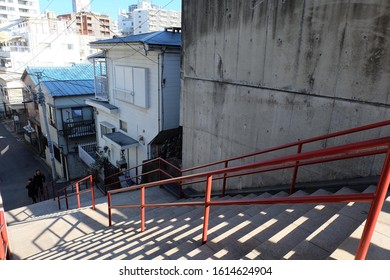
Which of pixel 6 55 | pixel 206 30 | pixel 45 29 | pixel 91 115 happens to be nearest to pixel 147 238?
pixel 206 30

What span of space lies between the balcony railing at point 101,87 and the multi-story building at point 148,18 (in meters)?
84.1

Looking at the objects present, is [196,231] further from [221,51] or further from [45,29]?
[45,29]

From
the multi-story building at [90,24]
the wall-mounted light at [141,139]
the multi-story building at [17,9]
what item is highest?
the multi-story building at [17,9]

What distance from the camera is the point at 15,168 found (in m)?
18.6

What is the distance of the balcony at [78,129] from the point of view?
1705cm

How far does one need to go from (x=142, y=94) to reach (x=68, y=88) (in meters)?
9.07

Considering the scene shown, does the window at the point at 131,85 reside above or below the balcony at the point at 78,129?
above

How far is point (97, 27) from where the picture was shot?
69.5 metres

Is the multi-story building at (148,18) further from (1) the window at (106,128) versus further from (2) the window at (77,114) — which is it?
(1) the window at (106,128)

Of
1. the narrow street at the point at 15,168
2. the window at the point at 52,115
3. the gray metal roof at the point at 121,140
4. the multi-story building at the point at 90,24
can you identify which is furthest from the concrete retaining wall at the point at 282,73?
the multi-story building at the point at 90,24

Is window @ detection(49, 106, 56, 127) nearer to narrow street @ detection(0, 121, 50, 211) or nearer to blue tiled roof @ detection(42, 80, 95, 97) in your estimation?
blue tiled roof @ detection(42, 80, 95, 97)

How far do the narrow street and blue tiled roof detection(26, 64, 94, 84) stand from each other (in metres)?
6.00

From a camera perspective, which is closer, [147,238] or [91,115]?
[147,238]

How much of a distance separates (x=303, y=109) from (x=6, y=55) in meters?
38.2
